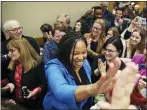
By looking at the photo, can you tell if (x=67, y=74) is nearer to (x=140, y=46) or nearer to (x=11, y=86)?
(x=11, y=86)

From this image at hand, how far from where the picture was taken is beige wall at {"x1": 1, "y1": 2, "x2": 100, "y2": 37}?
3.28 meters

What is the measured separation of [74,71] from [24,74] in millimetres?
643

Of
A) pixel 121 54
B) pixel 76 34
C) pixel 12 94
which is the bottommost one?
pixel 12 94

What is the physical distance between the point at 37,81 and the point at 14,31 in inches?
26.2

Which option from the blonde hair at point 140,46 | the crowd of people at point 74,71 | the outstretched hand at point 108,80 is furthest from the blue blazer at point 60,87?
the blonde hair at point 140,46

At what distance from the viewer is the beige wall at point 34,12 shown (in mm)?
3279

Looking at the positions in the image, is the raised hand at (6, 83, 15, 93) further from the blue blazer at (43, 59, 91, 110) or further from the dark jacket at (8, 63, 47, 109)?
the blue blazer at (43, 59, 91, 110)

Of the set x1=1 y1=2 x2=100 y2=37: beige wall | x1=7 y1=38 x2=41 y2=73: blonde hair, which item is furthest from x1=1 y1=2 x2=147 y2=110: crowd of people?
x1=1 y1=2 x2=100 y2=37: beige wall

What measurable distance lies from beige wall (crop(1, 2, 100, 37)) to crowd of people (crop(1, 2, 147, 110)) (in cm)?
72

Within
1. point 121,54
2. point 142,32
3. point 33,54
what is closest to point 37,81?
point 33,54

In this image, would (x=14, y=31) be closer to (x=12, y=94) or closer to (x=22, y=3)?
(x=12, y=94)

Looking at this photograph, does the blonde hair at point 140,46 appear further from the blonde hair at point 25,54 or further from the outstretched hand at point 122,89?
the outstretched hand at point 122,89

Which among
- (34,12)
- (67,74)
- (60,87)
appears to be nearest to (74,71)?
(67,74)

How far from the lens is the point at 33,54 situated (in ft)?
5.38
